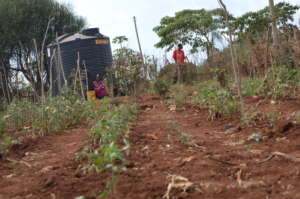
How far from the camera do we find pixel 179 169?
237cm

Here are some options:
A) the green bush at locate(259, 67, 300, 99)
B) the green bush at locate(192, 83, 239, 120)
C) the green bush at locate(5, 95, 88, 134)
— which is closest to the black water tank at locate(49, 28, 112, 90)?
the green bush at locate(5, 95, 88, 134)

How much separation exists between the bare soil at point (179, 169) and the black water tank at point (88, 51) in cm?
912

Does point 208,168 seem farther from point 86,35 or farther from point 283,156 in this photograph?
point 86,35

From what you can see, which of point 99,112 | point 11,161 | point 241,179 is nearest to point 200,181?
point 241,179

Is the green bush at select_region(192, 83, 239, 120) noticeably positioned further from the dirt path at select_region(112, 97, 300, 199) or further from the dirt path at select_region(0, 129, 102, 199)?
the dirt path at select_region(0, 129, 102, 199)

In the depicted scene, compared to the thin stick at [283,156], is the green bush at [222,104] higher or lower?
higher

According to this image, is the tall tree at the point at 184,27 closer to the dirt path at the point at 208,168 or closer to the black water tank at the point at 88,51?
the black water tank at the point at 88,51

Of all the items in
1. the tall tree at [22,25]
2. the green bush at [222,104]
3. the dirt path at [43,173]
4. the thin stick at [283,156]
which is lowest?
the dirt path at [43,173]

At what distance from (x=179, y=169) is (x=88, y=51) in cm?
1100

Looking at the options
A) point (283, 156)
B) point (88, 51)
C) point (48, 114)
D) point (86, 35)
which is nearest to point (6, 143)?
point (48, 114)

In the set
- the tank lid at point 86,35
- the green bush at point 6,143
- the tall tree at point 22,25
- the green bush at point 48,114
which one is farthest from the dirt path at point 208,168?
the tall tree at point 22,25

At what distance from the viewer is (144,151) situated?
2.99 metres

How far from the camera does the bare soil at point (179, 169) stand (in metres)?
1.94

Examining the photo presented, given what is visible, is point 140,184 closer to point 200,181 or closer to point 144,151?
point 200,181
